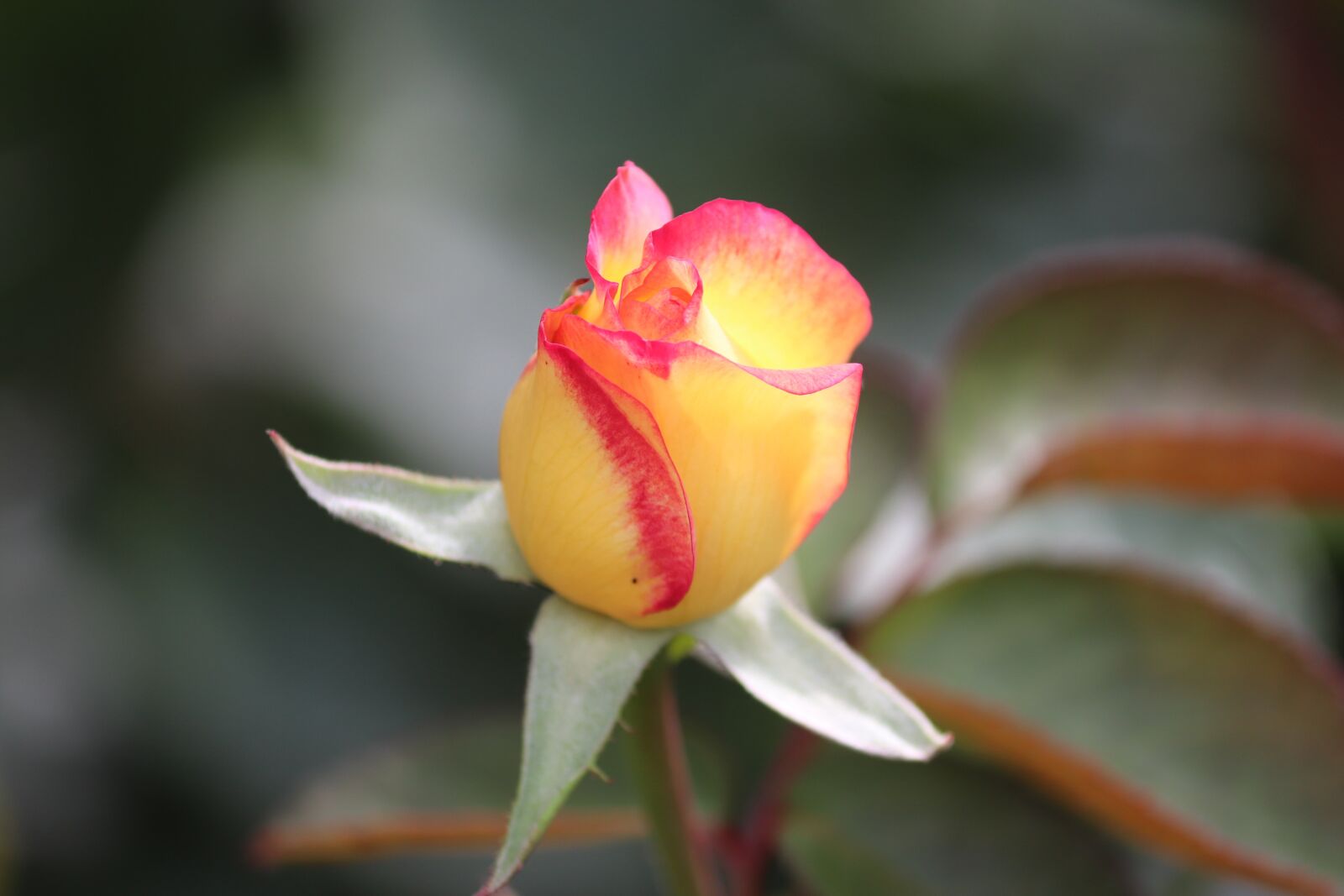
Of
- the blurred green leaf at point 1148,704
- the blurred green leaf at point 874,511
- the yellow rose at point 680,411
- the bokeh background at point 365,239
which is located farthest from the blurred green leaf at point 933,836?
the bokeh background at point 365,239

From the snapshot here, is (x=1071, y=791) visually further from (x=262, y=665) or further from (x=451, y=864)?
(x=262, y=665)

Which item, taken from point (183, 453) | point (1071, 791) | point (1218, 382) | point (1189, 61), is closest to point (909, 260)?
point (1189, 61)

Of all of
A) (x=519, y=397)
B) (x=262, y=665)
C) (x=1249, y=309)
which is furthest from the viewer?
(x=262, y=665)

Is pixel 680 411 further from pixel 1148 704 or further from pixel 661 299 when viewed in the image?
pixel 1148 704

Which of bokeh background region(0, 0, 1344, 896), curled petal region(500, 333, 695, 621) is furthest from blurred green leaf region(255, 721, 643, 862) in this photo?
bokeh background region(0, 0, 1344, 896)

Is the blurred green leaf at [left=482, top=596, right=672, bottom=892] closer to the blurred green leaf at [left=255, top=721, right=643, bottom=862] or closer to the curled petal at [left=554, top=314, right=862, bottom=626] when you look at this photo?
the curled petal at [left=554, top=314, right=862, bottom=626]

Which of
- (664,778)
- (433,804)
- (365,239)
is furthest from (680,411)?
(365,239)
